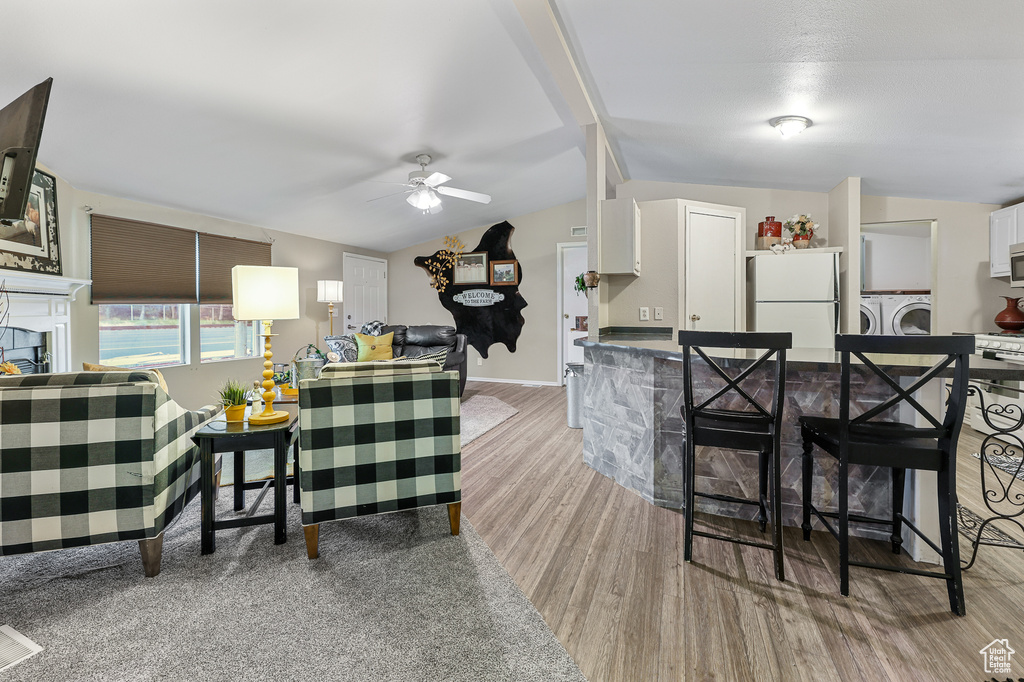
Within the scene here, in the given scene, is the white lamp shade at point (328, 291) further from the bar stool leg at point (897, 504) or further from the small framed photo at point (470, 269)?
Result: the bar stool leg at point (897, 504)

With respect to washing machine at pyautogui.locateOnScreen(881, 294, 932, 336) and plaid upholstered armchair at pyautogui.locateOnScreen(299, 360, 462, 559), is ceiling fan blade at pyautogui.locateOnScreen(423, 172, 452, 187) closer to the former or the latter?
plaid upholstered armchair at pyautogui.locateOnScreen(299, 360, 462, 559)

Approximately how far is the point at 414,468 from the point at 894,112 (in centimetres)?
337

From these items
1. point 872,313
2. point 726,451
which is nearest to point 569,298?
point 872,313

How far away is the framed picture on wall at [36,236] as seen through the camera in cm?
312

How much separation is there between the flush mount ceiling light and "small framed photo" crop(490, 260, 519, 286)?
422cm

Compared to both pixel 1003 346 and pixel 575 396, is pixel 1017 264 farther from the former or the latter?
pixel 575 396

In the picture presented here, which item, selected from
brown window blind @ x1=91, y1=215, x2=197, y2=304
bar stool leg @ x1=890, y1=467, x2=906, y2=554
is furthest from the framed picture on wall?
bar stool leg @ x1=890, y1=467, x2=906, y2=554

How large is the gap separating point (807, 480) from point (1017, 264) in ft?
10.7

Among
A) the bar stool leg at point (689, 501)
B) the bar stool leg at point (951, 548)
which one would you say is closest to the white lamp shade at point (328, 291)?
the bar stool leg at point (689, 501)

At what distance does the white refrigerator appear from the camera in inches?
166

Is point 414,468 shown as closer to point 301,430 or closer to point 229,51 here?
point 301,430

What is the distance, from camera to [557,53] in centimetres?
255

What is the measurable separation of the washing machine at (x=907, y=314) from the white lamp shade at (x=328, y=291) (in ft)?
19.9

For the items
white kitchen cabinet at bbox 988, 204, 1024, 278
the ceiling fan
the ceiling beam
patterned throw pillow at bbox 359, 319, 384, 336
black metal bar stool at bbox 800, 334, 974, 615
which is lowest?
black metal bar stool at bbox 800, 334, 974, 615
